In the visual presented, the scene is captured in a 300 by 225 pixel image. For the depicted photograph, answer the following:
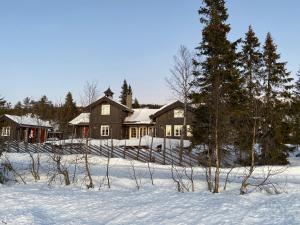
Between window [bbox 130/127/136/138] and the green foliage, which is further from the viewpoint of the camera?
window [bbox 130/127/136/138]

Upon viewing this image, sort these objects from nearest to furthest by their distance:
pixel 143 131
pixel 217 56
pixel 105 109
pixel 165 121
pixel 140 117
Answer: pixel 217 56 < pixel 165 121 < pixel 140 117 < pixel 143 131 < pixel 105 109

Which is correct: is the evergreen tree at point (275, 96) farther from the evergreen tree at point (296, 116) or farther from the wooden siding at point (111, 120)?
the wooden siding at point (111, 120)

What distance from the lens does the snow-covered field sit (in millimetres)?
10328

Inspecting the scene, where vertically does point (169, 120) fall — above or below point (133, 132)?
above

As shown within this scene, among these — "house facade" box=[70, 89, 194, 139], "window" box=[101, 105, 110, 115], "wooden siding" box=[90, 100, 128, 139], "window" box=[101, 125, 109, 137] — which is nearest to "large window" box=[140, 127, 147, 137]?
"house facade" box=[70, 89, 194, 139]

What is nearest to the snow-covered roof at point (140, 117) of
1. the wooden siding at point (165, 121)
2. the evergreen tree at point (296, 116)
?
the wooden siding at point (165, 121)

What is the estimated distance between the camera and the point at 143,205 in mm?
12266

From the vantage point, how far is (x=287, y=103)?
29.6m

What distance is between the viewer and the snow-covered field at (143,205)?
33.9ft

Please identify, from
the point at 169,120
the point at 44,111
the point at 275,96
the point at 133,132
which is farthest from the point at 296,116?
the point at 44,111

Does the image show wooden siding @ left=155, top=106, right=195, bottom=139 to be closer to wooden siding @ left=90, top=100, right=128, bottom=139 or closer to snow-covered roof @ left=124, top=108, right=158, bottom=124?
snow-covered roof @ left=124, top=108, right=158, bottom=124

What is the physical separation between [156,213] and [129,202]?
2129mm

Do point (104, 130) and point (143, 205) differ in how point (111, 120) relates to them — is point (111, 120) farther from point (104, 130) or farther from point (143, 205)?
point (143, 205)

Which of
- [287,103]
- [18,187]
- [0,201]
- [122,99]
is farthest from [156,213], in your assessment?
[122,99]
